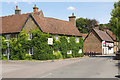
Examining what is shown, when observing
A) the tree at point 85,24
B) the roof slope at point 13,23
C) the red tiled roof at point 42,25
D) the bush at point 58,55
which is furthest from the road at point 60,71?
the tree at point 85,24

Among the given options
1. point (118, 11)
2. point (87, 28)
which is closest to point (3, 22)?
point (118, 11)

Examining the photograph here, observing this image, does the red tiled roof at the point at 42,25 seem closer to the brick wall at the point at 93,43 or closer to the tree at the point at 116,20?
the tree at the point at 116,20

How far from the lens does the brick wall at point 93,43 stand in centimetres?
5189

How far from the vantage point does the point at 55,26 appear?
34.7 meters

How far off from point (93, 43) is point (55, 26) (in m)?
21.7

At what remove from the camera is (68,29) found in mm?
37562

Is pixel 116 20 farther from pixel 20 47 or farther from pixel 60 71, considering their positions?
pixel 60 71

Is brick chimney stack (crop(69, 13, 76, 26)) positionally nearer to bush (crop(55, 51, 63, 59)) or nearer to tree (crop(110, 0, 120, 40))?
tree (crop(110, 0, 120, 40))

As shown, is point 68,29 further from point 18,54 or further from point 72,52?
point 18,54

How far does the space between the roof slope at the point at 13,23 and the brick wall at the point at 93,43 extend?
25.1m

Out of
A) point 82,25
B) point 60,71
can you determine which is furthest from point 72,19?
point 82,25

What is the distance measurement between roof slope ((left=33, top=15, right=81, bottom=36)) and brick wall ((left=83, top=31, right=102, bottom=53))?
559 inches

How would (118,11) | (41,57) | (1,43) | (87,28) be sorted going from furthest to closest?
(87,28) → (118,11) → (1,43) → (41,57)

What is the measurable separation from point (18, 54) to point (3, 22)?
935cm
